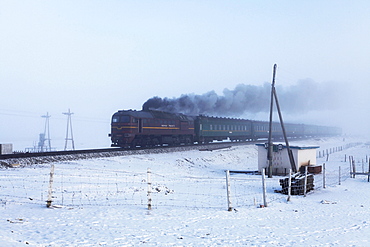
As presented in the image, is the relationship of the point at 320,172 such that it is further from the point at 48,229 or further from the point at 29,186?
the point at 48,229

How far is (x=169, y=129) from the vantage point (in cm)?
3812

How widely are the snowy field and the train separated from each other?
1285 cm

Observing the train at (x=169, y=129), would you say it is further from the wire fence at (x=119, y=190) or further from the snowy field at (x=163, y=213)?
the snowy field at (x=163, y=213)

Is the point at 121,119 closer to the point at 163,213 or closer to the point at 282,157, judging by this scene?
the point at 282,157

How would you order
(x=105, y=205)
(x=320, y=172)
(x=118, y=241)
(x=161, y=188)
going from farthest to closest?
1. (x=320, y=172)
2. (x=161, y=188)
3. (x=105, y=205)
4. (x=118, y=241)

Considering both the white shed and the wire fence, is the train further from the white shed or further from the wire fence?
the wire fence

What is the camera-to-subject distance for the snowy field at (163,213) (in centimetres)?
822

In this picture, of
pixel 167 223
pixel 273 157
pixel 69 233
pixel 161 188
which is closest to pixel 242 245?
pixel 167 223

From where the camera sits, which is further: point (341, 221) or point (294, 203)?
point (294, 203)

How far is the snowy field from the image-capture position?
8219 mm

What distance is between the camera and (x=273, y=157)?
27.7 m

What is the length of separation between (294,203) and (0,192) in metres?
11.4

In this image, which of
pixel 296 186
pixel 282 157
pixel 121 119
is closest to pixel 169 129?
pixel 121 119

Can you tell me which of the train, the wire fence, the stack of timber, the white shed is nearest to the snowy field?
the wire fence
